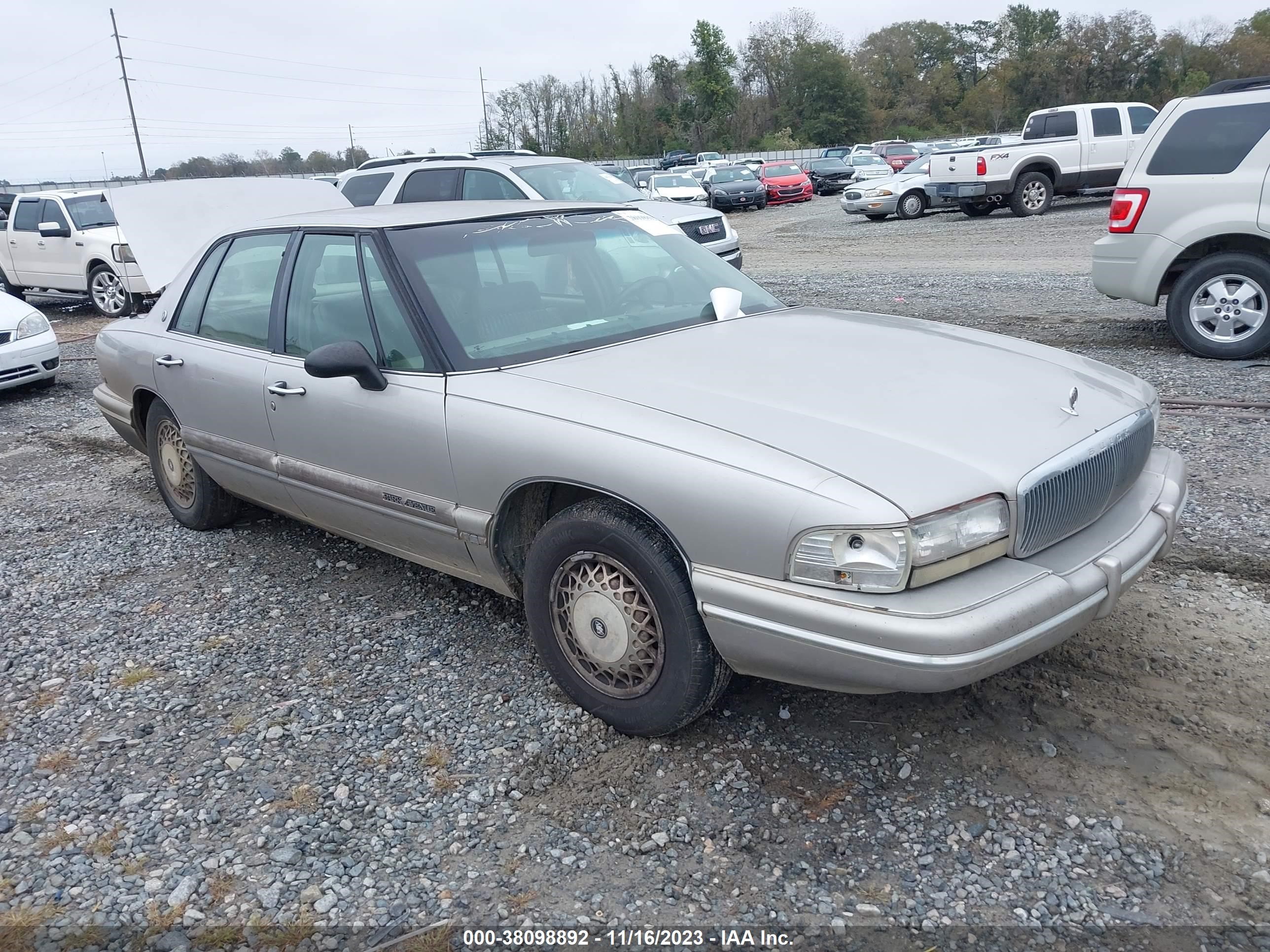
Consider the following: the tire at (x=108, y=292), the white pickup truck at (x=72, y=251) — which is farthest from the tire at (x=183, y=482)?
the tire at (x=108, y=292)

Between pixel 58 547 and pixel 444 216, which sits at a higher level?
pixel 444 216

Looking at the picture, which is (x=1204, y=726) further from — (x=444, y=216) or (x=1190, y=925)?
(x=444, y=216)

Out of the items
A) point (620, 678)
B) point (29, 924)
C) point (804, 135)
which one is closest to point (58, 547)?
point (29, 924)

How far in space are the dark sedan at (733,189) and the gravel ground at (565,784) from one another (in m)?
25.7

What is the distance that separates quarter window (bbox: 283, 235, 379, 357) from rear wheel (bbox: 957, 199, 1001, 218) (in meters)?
18.6

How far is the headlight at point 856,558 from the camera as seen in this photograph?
248cm

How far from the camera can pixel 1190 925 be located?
228cm

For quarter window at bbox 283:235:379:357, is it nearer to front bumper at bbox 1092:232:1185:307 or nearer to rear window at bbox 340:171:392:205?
front bumper at bbox 1092:232:1185:307

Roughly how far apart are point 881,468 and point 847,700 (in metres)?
1.07

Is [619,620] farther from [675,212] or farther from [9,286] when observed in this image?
[9,286]

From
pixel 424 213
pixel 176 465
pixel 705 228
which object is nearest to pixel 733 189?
pixel 705 228

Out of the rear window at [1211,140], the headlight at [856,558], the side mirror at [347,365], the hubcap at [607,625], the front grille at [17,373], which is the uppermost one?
the rear window at [1211,140]

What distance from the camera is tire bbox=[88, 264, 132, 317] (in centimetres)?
1412

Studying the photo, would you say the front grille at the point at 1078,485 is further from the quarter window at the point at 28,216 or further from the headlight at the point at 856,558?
the quarter window at the point at 28,216
